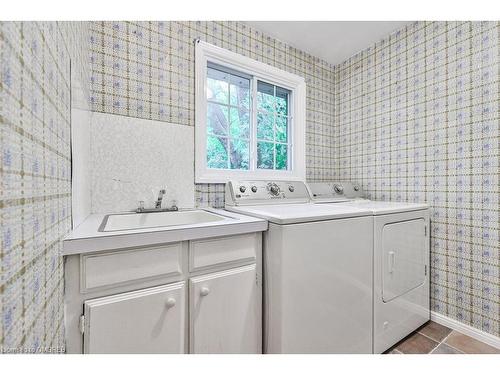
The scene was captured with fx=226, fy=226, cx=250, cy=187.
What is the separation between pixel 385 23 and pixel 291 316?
246 centimetres

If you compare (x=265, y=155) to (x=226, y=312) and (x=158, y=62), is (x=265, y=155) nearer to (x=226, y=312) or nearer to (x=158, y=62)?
(x=158, y=62)

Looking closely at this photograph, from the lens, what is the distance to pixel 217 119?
6.59 ft

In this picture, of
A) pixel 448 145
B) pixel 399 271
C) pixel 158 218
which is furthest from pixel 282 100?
pixel 399 271

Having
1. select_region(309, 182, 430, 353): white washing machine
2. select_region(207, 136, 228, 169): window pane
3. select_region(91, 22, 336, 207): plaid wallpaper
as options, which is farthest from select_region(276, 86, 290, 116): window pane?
select_region(309, 182, 430, 353): white washing machine

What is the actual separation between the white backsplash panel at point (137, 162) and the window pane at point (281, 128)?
0.97m

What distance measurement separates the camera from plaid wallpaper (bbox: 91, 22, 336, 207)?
1493 mm

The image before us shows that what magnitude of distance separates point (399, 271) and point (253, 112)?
1.74 m

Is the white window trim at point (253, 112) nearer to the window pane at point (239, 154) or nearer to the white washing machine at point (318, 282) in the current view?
the window pane at point (239, 154)

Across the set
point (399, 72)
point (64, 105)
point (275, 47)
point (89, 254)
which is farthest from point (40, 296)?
point (399, 72)

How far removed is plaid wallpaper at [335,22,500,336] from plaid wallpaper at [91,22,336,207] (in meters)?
1.15

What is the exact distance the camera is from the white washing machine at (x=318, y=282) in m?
1.13

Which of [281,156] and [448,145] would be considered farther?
[281,156]

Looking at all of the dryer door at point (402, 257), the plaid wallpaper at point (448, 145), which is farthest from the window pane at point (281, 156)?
the dryer door at point (402, 257)

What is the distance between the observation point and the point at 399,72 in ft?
6.73
